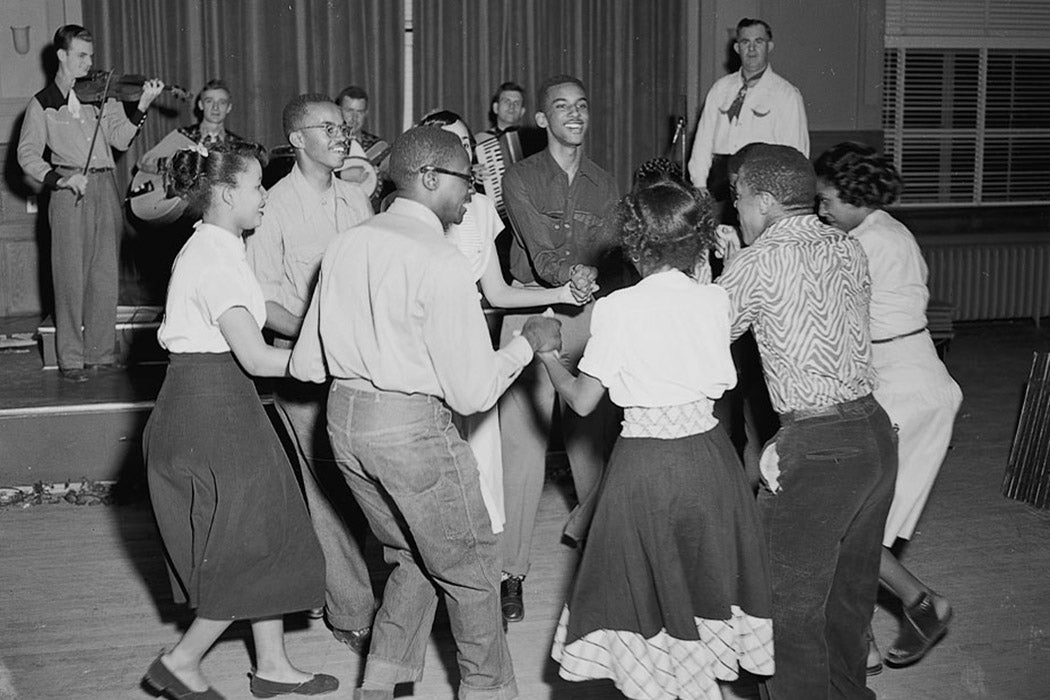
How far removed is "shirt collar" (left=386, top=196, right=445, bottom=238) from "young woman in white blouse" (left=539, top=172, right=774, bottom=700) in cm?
50

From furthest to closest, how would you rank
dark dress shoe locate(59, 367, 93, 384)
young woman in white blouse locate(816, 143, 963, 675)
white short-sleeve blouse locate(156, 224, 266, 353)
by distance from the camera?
dark dress shoe locate(59, 367, 93, 384) < young woman in white blouse locate(816, 143, 963, 675) < white short-sleeve blouse locate(156, 224, 266, 353)

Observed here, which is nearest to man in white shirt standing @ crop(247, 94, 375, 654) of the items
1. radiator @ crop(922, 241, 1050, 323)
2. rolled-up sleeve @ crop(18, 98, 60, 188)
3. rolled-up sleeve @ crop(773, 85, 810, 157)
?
rolled-up sleeve @ crop(18, 98, 60, 188)

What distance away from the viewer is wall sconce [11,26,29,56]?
8.52 metres

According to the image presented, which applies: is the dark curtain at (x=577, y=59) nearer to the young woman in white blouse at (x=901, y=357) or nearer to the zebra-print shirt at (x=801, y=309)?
the young woman in white blouse at (x=901, y=357)

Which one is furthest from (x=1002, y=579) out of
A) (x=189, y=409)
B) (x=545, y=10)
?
(x=545, y=10)

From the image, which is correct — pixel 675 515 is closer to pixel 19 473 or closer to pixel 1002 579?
pixel 1002 579

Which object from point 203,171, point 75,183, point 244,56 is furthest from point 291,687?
point 244,56

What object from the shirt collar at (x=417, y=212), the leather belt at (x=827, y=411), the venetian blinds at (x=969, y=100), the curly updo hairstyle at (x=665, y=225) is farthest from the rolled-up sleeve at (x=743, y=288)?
the venetian blinds at (x=969, y=100)

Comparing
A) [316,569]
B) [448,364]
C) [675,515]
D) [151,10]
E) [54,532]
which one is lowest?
[54,532]

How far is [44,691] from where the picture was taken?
12.6ft

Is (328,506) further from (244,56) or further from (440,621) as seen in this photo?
(244,56)

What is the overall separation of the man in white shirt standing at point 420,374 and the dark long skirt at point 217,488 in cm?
28

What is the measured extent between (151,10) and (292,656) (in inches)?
238

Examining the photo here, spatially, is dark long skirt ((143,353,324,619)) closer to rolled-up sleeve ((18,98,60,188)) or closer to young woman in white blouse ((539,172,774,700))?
young woman in white blouse ((539,172,774,700))
